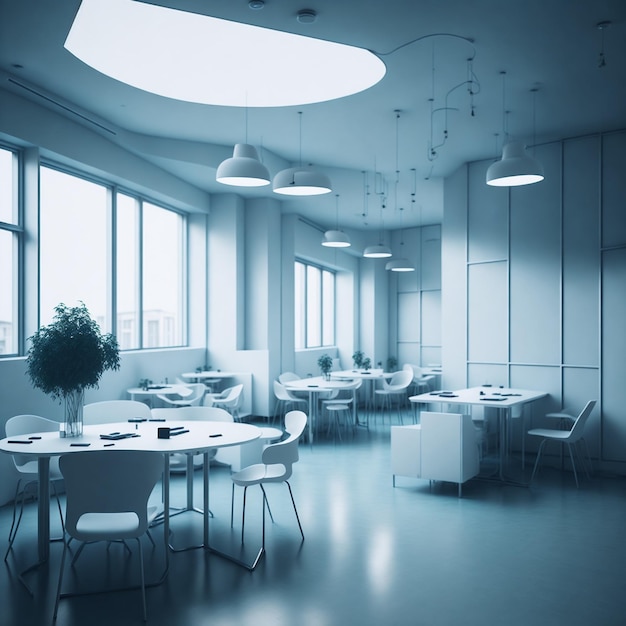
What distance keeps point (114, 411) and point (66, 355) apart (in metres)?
1.46

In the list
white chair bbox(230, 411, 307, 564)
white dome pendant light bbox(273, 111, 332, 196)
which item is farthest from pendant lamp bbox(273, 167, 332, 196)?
white chair bbox(230, 411, 307, 564)

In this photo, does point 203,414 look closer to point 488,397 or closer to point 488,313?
point 488,397

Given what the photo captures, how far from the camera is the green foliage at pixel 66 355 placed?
14.4 ft

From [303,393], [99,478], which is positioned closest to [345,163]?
[303,393]

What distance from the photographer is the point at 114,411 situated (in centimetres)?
572

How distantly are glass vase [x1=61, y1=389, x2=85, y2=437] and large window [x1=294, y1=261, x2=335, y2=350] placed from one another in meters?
8.14

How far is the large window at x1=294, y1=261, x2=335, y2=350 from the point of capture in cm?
1326

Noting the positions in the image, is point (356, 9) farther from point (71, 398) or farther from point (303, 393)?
point (303, 393)

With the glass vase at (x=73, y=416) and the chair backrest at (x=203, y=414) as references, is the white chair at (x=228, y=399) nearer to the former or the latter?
the chair backrest at (x=203, y=414)

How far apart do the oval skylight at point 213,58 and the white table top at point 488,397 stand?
3.33m

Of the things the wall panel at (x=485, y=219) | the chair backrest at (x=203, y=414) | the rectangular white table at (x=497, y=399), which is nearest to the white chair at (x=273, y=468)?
the chair backrest at (x=203, y=414)

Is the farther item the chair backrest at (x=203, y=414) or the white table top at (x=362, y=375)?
the white table top at (x=362, y=375)

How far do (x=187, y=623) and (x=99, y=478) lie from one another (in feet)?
3.00

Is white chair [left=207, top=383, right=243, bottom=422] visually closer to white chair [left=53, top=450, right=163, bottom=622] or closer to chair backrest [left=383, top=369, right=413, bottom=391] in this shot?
chair backrest [left=383, top=369, right=413, bottom=391]
